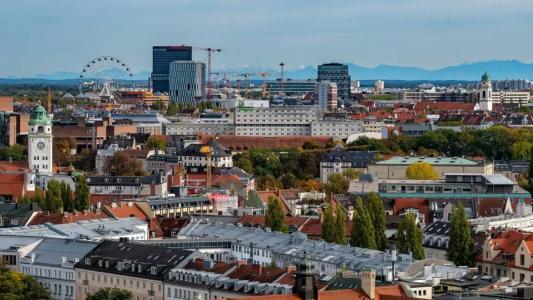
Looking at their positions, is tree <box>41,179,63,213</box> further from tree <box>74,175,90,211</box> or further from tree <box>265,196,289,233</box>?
tree <box>265,196,289,233</box>

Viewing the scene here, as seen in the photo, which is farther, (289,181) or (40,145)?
(289,181)

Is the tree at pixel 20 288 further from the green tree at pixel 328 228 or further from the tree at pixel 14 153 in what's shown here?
the tree at pixel 14 153

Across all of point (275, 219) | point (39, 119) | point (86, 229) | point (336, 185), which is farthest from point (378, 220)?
point (39, 119)

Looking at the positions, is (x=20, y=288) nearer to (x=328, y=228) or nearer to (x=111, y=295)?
(x=111, y=295)

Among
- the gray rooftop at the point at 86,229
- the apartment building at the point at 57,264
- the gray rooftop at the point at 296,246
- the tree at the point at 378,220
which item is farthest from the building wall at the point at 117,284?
the tree at the point at 378,220

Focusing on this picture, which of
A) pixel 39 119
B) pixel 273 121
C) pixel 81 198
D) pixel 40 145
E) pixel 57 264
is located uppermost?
pixel 39 119

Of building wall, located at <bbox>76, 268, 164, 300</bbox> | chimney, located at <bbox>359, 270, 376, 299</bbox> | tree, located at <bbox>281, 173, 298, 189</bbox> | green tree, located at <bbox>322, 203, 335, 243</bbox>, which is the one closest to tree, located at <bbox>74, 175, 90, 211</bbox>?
green tree, located at <bbox>322, 203, 335, 243</bbox>
